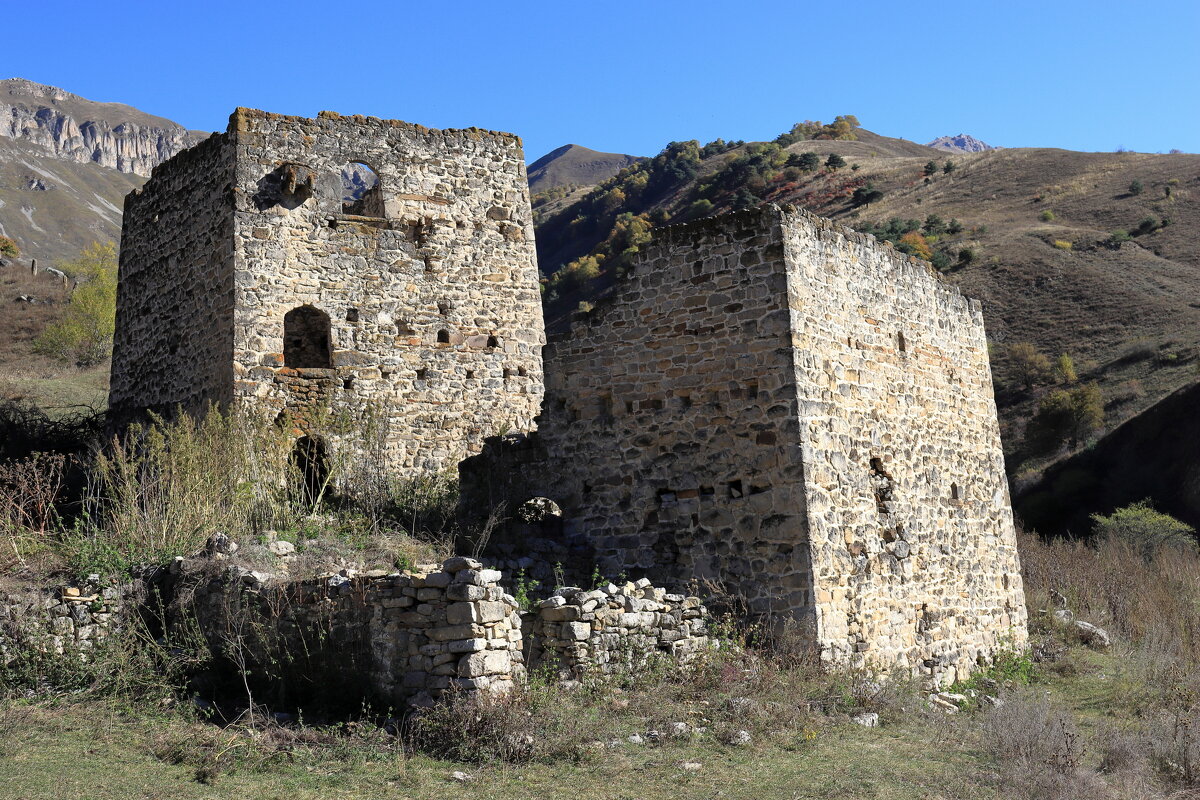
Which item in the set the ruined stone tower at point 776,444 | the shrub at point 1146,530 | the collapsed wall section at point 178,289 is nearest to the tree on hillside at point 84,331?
the collapsed wall section at point 178,289

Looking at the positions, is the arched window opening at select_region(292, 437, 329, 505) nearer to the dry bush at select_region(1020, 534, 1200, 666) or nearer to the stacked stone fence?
the stacked stone fence

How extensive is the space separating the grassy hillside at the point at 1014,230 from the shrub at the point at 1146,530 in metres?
8.64

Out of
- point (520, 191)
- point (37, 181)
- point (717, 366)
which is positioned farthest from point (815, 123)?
point (717, 366)

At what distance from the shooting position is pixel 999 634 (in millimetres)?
12086

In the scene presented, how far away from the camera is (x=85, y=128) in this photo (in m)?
125

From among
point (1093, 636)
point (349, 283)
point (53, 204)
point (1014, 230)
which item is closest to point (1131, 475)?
point (1014, 230)

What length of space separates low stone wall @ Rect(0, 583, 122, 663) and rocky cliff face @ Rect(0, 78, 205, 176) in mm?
119932

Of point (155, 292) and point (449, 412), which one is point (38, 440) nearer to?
point (155, 292)

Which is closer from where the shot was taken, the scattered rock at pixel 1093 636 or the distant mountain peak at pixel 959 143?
the scattered rock at pixel 1093 636

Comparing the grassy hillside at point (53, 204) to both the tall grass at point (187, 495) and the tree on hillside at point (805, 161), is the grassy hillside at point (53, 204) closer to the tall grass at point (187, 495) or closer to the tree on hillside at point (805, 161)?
the tree on hillside at point (805, 161)

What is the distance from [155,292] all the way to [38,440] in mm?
3319

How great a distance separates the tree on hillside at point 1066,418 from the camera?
114ft

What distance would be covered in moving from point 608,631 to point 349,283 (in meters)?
7.43

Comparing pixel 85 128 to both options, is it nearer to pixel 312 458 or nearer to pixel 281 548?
pixel 312 458
